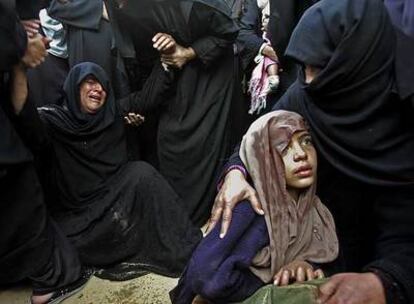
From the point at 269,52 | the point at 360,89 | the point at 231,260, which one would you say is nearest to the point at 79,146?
the point at 269,52

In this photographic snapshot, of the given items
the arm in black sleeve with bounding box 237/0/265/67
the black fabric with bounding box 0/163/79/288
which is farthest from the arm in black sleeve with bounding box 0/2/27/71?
the arm in black sleeve with bounding box 237/0/265/67

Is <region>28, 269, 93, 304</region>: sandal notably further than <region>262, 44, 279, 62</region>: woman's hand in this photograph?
No

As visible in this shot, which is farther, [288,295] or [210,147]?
[210,147]

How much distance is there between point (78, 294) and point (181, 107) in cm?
120

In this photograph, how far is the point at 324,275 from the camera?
1.36 metres

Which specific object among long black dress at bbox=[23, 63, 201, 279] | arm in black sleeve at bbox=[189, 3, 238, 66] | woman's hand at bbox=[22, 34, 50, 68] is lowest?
long black dress at bbox=[23, 63, 201, 279]

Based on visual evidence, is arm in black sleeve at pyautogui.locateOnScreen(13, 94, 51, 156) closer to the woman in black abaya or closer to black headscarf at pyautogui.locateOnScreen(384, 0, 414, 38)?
the woman in black abaya

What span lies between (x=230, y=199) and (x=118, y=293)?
1277 mm

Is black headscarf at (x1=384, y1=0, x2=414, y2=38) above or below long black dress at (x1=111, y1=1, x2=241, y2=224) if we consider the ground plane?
above

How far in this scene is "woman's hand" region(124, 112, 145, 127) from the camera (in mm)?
2971

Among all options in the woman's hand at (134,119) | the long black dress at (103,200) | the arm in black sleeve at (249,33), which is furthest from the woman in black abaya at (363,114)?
the arm in black sleeve at (249,33)

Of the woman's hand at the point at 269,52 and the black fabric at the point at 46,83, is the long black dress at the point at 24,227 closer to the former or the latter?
the black fabric at the point at 46,83

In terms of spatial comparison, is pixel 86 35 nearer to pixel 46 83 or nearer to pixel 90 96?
pixel 46 83

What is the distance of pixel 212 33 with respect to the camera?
9.11 feet
